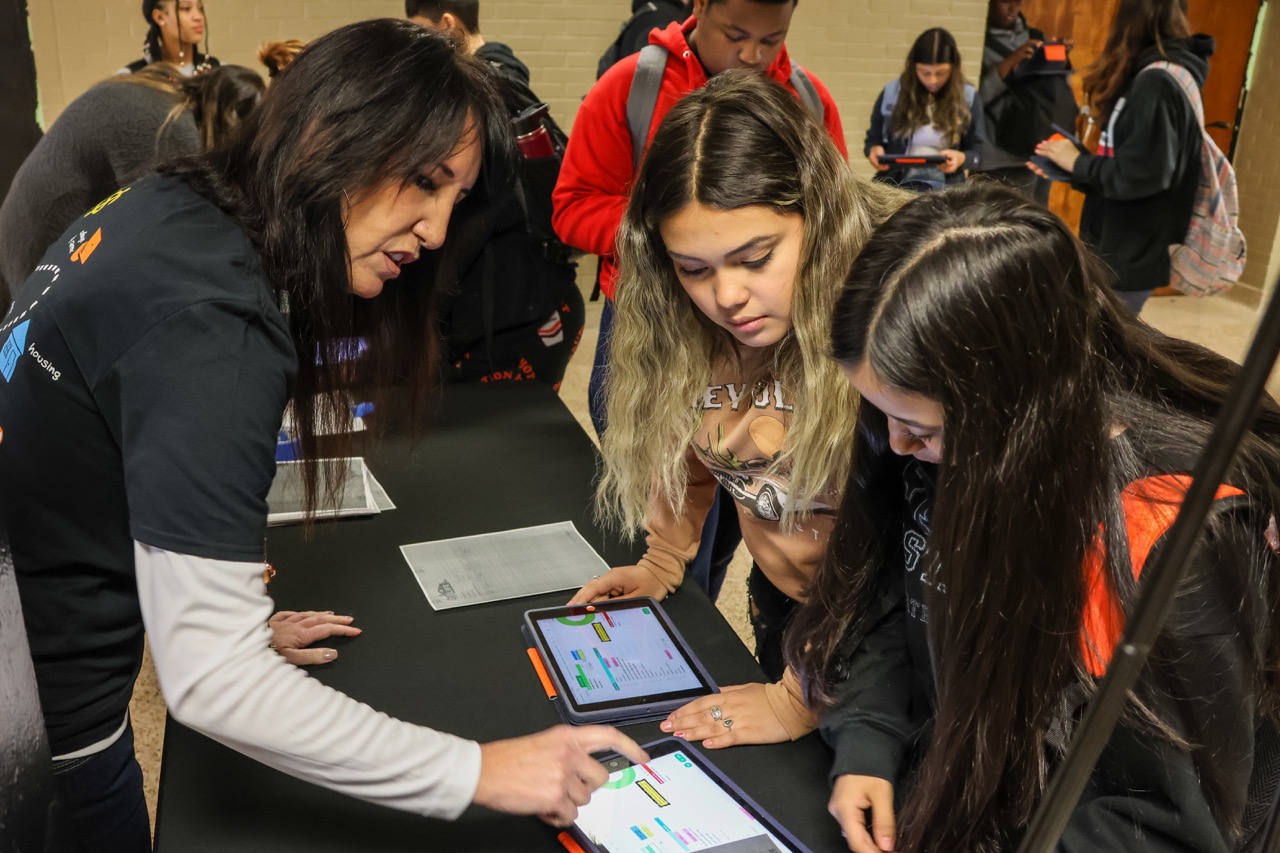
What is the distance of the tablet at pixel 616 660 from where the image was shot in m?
1.15

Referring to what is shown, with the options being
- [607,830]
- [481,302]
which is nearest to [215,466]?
[607,830]

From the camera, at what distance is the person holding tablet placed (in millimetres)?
1222

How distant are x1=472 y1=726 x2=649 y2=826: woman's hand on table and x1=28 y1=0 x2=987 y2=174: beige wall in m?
4.07

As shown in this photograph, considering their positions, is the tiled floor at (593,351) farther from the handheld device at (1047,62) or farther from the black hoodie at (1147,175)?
the handheld device at (1047,62)

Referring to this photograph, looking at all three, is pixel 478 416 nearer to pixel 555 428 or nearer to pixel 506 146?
pixel 555 428

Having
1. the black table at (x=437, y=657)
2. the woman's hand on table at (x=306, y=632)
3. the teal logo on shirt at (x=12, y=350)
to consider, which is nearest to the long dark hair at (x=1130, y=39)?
the black table at (x=437, y=657)

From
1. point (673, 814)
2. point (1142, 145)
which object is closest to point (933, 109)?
point (1142, 145)

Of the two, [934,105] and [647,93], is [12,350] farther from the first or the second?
[934,105]

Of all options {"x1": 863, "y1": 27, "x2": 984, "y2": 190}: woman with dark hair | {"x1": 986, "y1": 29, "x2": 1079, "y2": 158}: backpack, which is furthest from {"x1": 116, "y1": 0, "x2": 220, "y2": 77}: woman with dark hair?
{"x1": 986, "y1": 29, "x2": 1079, "y2": 158}: backpack

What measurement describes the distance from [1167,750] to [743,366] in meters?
0.74

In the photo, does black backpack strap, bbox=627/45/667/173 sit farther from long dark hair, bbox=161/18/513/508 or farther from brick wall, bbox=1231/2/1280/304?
brick wall, bbox=1231/2/1280/304

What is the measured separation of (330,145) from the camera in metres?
0.91

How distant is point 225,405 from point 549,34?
425cm

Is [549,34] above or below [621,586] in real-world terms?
above
